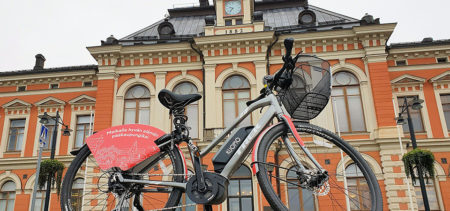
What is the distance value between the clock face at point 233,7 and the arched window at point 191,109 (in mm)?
4357

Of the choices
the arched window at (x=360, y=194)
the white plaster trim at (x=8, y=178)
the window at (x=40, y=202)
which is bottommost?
the arched window at (x=360, y=194)

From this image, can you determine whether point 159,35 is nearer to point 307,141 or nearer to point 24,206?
point 24,206

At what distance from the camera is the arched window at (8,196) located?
18.0 meters

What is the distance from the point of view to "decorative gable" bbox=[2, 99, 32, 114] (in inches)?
771

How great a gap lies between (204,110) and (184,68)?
2522mm

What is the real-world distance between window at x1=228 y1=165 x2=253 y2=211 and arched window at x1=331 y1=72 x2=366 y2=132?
4.66m

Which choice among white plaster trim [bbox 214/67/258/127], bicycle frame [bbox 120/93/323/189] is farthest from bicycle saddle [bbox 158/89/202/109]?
white plaster trim [bbox 214/67/258/127]

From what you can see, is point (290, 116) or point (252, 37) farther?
point (252, 37)

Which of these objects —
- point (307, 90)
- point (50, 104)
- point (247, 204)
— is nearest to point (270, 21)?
point (247, 204)

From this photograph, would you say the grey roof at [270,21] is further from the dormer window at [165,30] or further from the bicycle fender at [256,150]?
the bicycle fender at [256,150]

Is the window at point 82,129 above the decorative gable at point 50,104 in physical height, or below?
below

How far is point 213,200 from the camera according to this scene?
3418 mm

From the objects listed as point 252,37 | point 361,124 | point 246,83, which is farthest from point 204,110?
point 361,124

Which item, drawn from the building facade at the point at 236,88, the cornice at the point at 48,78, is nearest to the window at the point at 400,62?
the building facade at the point at 236,88
